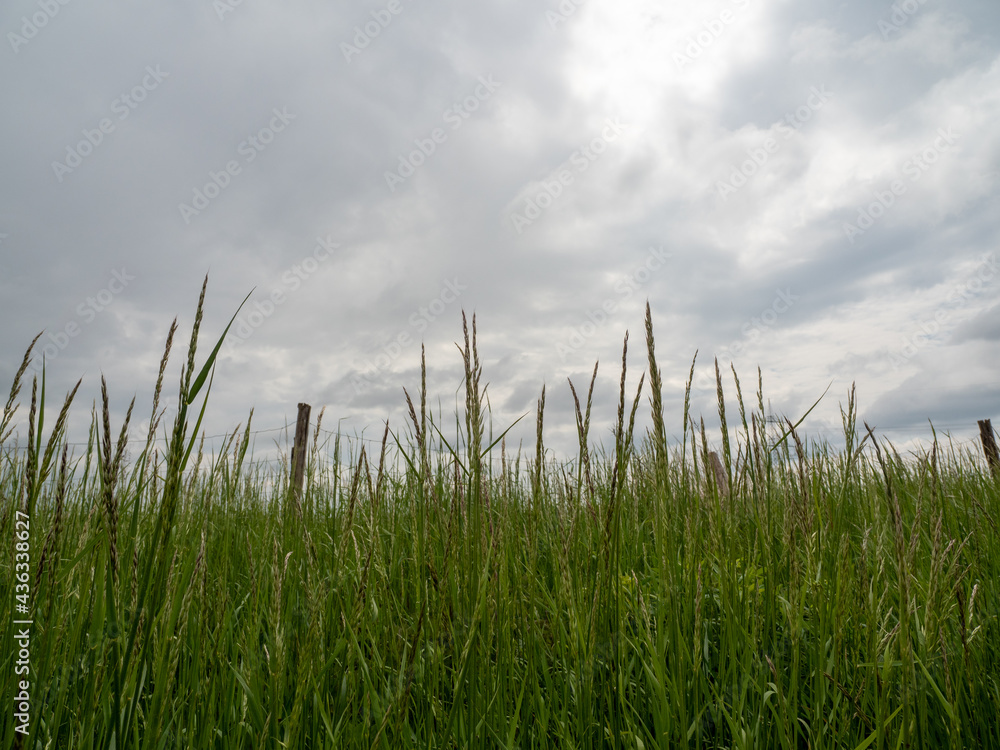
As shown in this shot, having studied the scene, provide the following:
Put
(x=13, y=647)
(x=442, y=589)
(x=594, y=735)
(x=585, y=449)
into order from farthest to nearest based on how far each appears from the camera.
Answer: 1. (x=594, y=735)
2. (x=13, y=647)
3. (x=585, y=449)
4. (x=442, y=589)

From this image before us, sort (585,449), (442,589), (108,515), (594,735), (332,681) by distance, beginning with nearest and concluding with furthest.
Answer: (108,515) < (442,589) < (585,449) < (594,735) < (332,681)

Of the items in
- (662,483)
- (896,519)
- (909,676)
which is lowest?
(909,676)

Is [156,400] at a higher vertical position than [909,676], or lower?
higher

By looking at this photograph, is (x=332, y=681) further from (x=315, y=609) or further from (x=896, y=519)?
(x=896, y=519)

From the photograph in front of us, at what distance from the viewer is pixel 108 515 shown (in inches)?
32.0

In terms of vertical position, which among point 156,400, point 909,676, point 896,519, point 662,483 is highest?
point 156,400

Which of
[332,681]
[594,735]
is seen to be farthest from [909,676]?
[332,681]

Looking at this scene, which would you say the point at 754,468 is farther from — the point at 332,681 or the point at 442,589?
the point at 332,681

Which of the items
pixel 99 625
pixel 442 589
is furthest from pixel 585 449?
pixel 99 625

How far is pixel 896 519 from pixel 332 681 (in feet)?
6.21

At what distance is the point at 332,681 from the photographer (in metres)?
2.03

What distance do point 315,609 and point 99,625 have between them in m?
0.71

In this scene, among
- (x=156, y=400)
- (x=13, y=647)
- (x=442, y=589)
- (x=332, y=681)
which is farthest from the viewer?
(x=332, y=681)

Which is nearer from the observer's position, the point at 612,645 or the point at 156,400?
the point at 156,400
